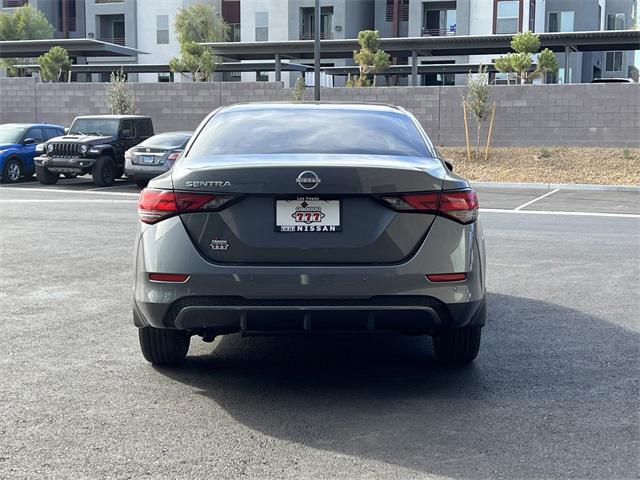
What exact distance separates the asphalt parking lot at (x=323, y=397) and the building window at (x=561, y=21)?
5698 cm

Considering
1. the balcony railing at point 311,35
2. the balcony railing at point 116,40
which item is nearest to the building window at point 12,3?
the balcony railing at point 116,40

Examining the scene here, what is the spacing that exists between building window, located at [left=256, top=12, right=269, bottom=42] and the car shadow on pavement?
191 ft

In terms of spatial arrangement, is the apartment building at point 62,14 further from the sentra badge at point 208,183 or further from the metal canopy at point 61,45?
the sentra badge at point 208,183

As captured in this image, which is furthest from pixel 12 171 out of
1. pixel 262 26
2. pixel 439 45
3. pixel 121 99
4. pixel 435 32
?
pixel 435 32

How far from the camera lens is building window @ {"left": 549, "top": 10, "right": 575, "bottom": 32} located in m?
61.9

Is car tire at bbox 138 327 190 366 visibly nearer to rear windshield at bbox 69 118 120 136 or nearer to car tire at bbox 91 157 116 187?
car tire at bbox 91 157 116 187

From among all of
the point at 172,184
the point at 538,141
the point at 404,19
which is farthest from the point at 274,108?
the point at 404,19

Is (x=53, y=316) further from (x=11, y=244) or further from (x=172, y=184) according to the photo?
(x=11, y=244)

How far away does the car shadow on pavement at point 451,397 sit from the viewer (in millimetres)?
4141

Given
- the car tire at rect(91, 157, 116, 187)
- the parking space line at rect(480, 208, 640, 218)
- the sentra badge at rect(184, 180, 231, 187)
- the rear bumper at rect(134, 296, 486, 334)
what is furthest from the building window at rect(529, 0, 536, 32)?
the sentra badge at rect(184, 180, 231, 187)

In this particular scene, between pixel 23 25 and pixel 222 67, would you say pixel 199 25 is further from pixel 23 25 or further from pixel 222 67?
pixel 23 25

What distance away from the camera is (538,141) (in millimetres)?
28422

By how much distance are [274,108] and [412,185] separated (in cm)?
161

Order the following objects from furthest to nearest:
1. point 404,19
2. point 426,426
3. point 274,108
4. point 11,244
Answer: point 404,19
point 11,244
point 274,108
point 426,426
